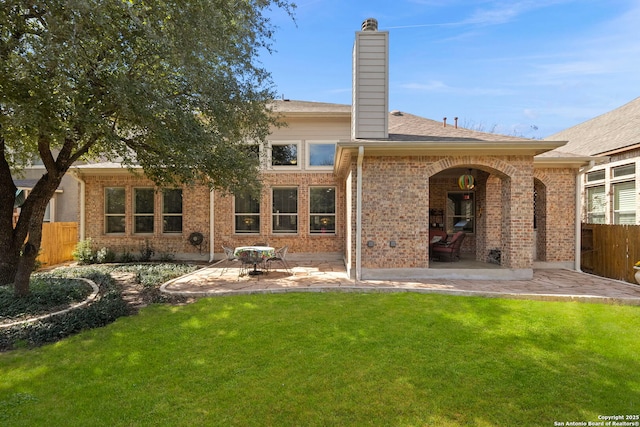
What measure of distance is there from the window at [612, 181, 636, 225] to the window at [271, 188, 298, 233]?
11793mm

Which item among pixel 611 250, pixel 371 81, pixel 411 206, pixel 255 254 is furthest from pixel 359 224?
pixel 611 250

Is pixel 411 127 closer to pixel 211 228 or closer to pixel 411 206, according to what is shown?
pixel 411 206

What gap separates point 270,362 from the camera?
392 centimetres

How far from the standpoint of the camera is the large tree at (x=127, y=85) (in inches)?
195

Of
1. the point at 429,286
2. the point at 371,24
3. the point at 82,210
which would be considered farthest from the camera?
the point at 82,210

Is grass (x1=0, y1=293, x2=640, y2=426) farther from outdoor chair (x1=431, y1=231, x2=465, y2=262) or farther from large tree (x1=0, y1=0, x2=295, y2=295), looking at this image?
outdoor chair (x1=431, y1=231, x2=465, y2=262)

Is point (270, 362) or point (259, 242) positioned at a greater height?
point (259, 242)

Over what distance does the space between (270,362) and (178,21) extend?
6308 millimetres

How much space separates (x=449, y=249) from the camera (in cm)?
956

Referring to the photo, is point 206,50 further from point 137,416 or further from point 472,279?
point 472,279

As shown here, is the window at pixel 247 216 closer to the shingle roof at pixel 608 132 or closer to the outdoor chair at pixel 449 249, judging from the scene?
the outdoor chair at pixel 449 249

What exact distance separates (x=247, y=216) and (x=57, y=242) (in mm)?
7050

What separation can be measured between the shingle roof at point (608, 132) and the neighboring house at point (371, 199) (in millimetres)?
2718

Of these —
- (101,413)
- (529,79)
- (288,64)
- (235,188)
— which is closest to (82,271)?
(235,188)
